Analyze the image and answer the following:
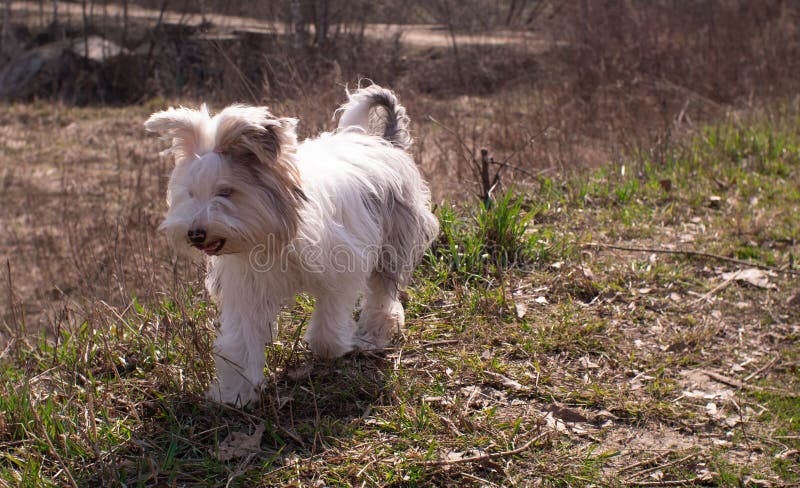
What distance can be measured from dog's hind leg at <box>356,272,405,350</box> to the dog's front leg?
811mm

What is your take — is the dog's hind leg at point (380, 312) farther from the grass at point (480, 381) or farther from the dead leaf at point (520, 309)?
the dead leaf at point (520, 309)

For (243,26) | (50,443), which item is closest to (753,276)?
(50,443)

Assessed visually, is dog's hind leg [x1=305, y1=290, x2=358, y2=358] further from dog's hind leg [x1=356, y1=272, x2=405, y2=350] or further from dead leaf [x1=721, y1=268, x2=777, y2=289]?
dead leaf [x1=721, y1=268, x2=777, y2=289]

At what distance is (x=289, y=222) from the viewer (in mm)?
3291

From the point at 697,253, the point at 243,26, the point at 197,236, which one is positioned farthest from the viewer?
the point at 243,26

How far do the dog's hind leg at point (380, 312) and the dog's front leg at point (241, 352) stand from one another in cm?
81

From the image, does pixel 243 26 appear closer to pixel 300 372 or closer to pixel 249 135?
pixel 300 372

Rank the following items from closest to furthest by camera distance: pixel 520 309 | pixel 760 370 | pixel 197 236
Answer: pixel 197 236 → pixel 760 370 → pixel 520 309

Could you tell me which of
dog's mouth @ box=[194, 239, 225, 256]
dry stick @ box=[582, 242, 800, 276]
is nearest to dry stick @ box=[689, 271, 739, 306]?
dry stick @ box=[582, 242, 800, 276]

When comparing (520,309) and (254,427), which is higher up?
(520,309)

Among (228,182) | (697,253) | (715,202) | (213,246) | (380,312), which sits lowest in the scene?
(380,312)

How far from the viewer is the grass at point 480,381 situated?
10.6ft

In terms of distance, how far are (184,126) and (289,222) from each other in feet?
1.86

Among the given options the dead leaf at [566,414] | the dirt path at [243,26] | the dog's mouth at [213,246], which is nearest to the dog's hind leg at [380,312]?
the dead leaf at [566,414]
